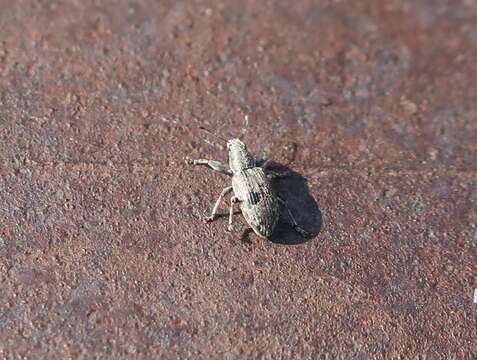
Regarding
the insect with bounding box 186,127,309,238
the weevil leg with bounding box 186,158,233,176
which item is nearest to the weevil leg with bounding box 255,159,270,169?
the insect with bounding box 186,127,309,238

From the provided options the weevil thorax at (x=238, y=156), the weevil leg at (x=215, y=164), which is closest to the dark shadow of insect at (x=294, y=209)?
the weevil thorax at (x=238, y=156)

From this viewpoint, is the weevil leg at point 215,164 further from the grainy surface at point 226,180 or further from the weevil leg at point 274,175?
the weevil leg at point 274,175

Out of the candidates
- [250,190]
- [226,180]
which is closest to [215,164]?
[226,180]

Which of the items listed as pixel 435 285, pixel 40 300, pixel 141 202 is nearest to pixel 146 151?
pixel 141 202

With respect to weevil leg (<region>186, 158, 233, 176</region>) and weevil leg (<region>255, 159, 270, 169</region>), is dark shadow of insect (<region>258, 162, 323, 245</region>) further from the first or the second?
weevil leg (<region>186, 158, 233, 176</region>)

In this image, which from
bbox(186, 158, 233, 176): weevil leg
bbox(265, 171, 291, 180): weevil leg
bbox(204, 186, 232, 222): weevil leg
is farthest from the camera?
bbox(265, 171, 291, 180): weevil leg

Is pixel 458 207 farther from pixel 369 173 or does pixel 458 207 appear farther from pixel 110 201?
pixel 110 201
